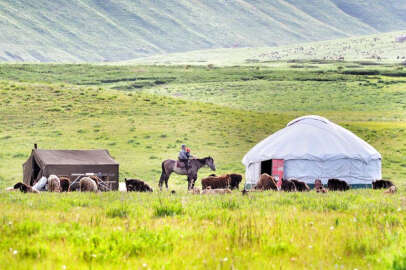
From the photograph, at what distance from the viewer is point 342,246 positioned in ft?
21.5

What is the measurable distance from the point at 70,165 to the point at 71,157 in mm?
888

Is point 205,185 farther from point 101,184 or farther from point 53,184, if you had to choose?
point 53,184

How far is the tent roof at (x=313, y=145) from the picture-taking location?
Result: 1032 inches

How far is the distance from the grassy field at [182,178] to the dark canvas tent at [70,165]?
3.30 metres

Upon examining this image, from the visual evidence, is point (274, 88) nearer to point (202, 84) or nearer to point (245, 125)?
point (202, 84)

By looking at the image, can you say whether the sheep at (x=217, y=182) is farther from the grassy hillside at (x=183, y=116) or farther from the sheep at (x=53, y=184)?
the grassy hillside at (x=183, y=116)

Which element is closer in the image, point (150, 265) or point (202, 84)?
point (150, 265)

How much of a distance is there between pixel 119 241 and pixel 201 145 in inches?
1644

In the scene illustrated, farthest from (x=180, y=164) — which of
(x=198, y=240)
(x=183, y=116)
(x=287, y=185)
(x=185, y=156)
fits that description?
(x=183, y=116)

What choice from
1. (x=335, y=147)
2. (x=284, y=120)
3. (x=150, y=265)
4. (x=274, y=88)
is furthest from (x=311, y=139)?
(x=274, y=88)

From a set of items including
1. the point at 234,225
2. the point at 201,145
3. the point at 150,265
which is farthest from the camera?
the point at 201,145

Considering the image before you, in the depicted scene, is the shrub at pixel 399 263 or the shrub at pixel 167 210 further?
the shrub at pixel 167 210

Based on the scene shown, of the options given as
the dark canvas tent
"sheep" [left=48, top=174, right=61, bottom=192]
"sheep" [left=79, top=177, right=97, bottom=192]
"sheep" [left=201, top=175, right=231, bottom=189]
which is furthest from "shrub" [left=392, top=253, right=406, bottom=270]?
the dark canvas tent

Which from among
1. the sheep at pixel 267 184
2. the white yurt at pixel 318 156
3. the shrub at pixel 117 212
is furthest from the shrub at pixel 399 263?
the white yurt at pixel 318 156
